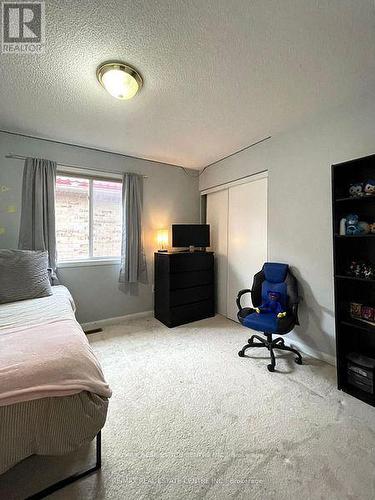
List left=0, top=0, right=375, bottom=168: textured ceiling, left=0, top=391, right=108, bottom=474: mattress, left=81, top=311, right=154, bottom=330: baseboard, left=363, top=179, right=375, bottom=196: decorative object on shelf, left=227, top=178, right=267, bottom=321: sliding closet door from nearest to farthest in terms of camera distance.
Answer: left=0, top=391, right=108, bottom=474: mattress, left=0, top=0, right=375, bottom=168: textured ceiling, left=363, top=179, right=375, bottom=196: decorative object on shelf, left=227, top=178, right=267, bottom=321: sliding closet door, left=81, top=311, right=154, bottom=330: baseboard

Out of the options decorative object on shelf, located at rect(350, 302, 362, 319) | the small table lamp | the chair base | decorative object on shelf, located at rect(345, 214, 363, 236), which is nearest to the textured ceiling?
decorative object on shelf, located at rect(345, 214, 363, 236)

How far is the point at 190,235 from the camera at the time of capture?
3590 millimetres

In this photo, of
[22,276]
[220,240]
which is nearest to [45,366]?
[22,276]

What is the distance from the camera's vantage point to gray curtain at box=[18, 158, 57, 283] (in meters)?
2.70

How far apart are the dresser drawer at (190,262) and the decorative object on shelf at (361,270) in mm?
1927

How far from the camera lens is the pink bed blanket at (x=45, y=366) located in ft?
3.06

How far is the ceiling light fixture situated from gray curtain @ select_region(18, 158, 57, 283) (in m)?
1.54

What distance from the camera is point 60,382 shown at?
3.26ft

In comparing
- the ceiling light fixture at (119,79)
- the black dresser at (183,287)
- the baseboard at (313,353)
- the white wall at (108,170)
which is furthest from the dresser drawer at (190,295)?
the ceiling light fixture at (119,79)

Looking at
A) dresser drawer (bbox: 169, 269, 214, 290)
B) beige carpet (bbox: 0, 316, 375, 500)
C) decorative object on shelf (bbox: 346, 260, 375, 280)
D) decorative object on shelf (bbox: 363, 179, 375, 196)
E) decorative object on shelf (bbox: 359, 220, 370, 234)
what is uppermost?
decorative object on shelf (bbox: 363, 179, 375, 196)

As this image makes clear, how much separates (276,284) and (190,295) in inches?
51.3

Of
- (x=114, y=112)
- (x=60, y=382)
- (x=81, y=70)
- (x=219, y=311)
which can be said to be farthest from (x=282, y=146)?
(x=60, y=382)

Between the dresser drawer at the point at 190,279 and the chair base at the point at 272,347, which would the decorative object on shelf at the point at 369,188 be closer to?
the chair base at the point at 272,347

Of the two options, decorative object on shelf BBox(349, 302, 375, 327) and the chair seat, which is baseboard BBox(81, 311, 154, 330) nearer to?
the chair seat
